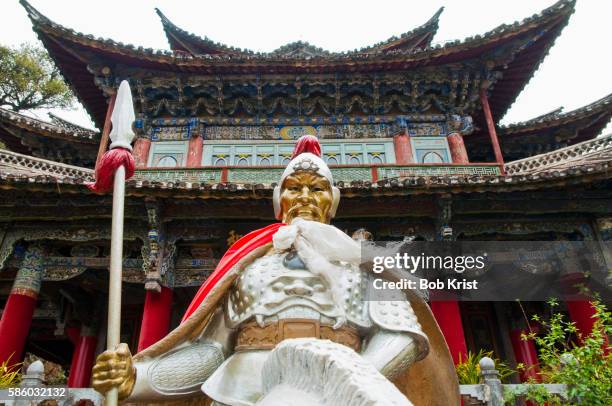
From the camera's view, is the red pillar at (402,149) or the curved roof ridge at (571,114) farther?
the curved roof ridge at (571,114)

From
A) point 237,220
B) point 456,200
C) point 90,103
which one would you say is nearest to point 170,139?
point 90,103

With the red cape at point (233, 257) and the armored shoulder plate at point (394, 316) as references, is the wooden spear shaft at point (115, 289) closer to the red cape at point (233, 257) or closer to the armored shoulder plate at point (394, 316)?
the red cape at point (233, 257)

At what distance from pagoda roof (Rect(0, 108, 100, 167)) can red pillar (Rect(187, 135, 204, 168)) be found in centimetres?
245

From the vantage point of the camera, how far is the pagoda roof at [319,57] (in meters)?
9.59

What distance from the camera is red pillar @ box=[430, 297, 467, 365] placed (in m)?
6.95

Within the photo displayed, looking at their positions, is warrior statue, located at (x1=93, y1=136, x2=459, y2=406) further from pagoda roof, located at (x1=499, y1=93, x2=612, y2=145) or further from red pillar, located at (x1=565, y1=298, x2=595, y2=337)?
pagoda roof, located at (x1=499, y1=93, x2=612, y2=145)

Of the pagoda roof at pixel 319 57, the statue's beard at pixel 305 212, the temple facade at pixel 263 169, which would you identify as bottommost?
the statue's beard at pixel 305 212

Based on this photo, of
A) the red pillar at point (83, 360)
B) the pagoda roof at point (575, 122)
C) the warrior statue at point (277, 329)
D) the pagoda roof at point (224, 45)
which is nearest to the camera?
the warrior statue at point (277, 329)

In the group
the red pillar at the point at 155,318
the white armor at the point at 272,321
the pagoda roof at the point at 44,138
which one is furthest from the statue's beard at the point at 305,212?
the pagoda roof at the point at 44,138

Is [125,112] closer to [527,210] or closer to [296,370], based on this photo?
[296,370]

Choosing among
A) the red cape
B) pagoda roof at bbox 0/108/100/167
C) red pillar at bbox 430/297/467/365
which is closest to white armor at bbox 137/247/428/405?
the red cape

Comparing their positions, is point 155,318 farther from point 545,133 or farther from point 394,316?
point 545,133

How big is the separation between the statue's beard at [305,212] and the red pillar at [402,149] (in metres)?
7.22

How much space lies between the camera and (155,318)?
23.8 feet
